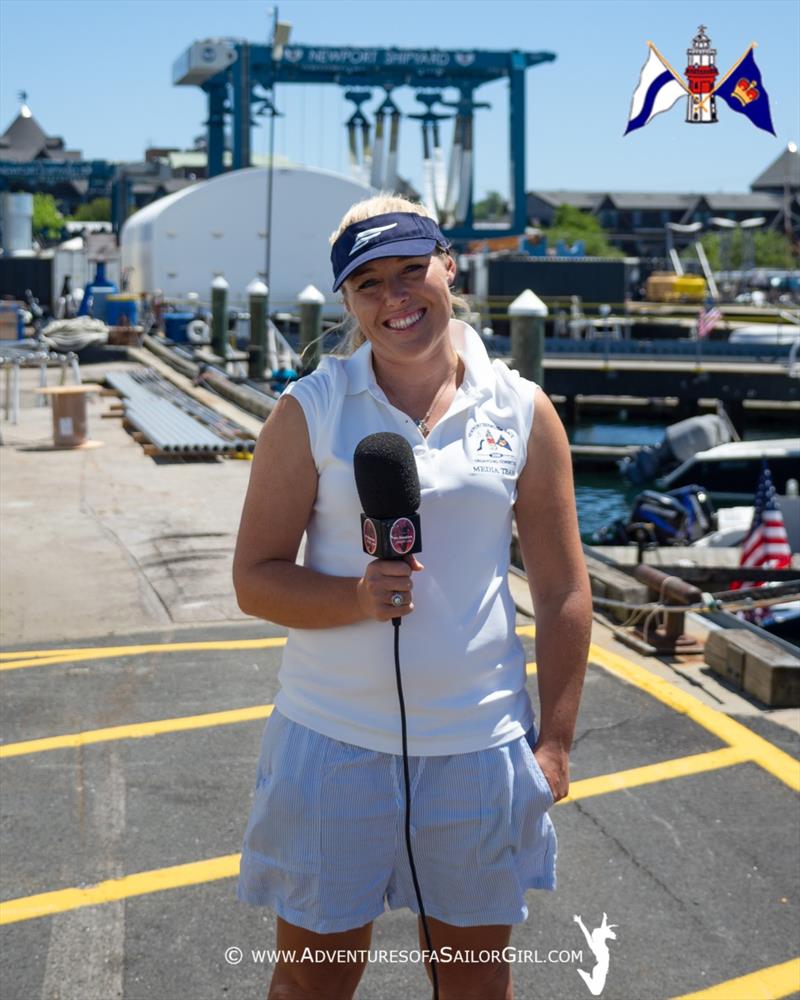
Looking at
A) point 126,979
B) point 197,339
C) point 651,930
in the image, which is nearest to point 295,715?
point 126,979

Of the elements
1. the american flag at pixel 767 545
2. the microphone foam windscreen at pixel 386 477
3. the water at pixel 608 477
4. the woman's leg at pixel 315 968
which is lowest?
the water at pixel 608 477

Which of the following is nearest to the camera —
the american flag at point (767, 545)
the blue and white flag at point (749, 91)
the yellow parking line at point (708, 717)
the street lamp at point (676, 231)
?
the blue and white flag at point (749, 91)

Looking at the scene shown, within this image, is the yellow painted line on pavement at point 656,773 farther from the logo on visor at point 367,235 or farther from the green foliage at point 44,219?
the green foliage at point 44,219

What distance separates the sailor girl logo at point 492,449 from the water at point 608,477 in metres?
14.4

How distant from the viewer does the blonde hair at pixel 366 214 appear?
2707 mm

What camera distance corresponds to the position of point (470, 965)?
260cm

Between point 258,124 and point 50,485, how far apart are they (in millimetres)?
47229

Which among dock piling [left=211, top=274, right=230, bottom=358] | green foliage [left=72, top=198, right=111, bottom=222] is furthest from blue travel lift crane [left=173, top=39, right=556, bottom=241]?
green foliage [left=72, top=198, right=111, bottom=222]

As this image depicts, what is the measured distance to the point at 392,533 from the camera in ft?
7.65

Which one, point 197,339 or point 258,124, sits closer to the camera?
point 197,339

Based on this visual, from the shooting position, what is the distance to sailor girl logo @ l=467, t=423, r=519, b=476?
8.53 feet

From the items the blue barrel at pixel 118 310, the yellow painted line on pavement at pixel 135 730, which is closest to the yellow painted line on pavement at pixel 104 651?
the yellow painted line on pavement at pixel 135 730

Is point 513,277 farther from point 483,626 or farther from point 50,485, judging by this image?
point 483,626

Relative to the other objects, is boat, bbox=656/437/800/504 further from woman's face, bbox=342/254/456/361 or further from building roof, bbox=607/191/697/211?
building roof, bbox=607/191/697/211
